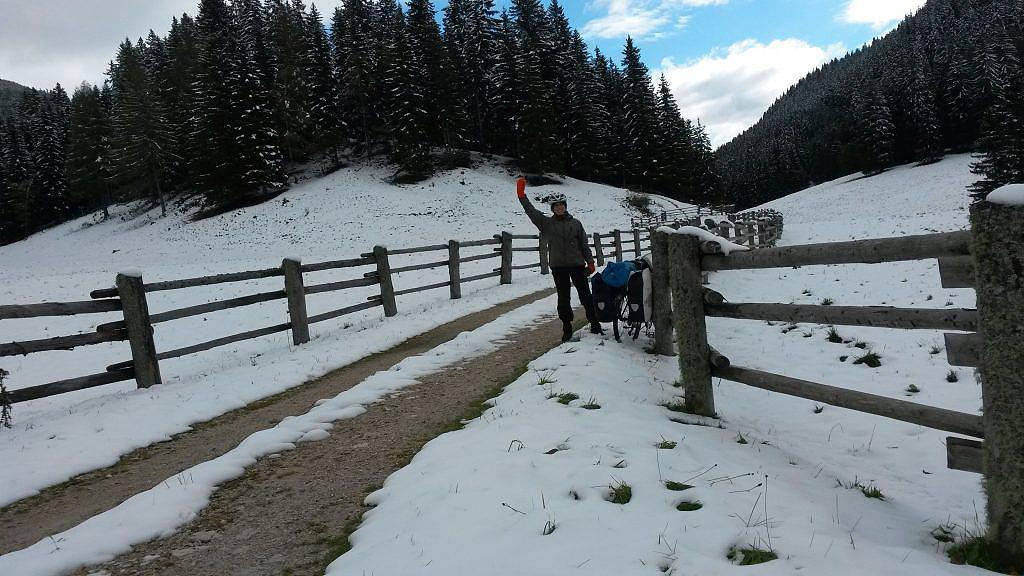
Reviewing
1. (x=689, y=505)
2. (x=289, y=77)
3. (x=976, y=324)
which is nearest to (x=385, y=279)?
(x=689, y=505)

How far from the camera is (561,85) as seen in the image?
53.5 m

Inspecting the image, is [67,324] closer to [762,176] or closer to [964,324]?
[964,324]

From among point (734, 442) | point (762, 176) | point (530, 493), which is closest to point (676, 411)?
point (734, 442)

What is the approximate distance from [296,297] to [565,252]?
488 cm

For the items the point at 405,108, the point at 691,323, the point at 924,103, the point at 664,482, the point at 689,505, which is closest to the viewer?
the point at 689,505

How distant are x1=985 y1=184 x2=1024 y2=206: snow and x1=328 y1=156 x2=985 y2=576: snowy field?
5.50ft

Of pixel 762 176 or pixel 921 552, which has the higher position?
pixel 762 176

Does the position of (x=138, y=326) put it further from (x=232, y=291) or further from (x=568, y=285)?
(x=232, y=291)

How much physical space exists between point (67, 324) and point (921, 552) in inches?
816

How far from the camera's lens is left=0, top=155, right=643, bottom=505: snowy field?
562 cm

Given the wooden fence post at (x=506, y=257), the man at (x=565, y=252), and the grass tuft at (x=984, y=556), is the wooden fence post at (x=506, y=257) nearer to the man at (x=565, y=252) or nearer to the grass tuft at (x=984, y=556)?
the man at (x=565, y=252)

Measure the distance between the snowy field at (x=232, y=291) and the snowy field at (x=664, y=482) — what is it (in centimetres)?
346

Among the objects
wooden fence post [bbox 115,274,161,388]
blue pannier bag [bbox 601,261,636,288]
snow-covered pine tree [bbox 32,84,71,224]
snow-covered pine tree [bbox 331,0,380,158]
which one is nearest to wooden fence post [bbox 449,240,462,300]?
blue pannier bag [bbox 601,261,636,288]

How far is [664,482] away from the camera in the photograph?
3260mm
